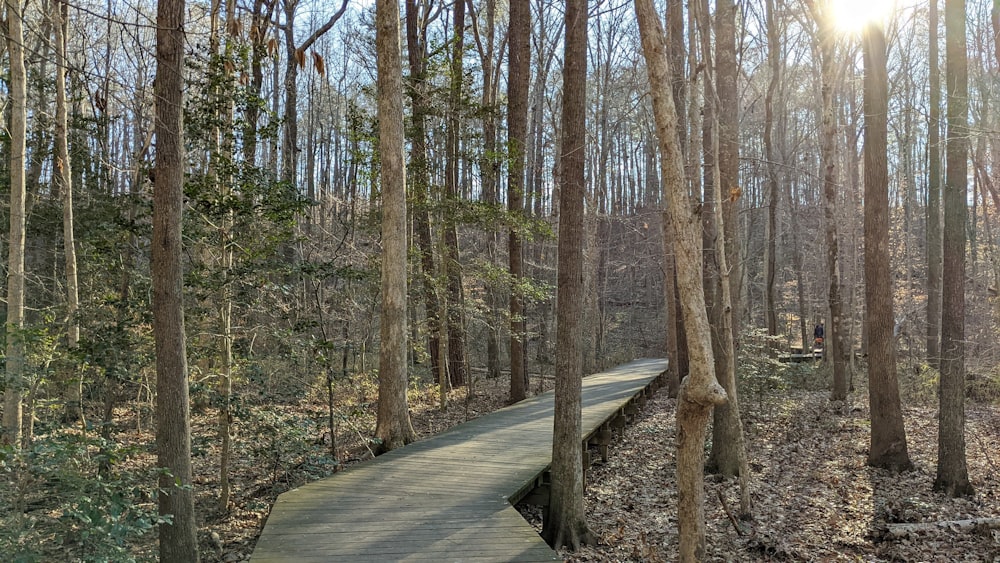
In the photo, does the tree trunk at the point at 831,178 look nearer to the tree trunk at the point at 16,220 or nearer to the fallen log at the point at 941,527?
the fallen log at the point at 941,527

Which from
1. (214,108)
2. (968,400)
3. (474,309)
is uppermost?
(214,108)

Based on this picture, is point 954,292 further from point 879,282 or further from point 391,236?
point 391,236

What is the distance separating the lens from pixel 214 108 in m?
7.40

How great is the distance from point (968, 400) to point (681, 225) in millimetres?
13843

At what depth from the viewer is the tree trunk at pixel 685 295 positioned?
182 inches

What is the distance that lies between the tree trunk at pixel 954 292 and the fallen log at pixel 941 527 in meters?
1.11

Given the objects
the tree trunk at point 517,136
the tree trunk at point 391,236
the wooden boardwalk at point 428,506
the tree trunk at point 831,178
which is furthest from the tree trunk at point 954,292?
the tree trunk at point 391,236

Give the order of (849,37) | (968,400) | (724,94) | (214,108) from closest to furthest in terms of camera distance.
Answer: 1. (214,108)
2. (724,94)
3. (968,400)
4. (849,37)

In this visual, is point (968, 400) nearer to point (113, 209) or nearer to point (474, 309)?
point (474, 309)

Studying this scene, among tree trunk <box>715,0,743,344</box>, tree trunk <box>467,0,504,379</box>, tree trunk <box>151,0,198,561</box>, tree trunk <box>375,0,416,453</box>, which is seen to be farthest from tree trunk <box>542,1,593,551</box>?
tree trunk <box>467,0,504,379</box>

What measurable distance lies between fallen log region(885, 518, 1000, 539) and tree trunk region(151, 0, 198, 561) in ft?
23.5

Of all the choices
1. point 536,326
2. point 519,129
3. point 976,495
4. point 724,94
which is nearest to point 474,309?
point 519,129

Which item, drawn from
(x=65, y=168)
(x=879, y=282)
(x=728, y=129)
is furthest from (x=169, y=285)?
(x=879, y=282)

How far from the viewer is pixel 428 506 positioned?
584cm
